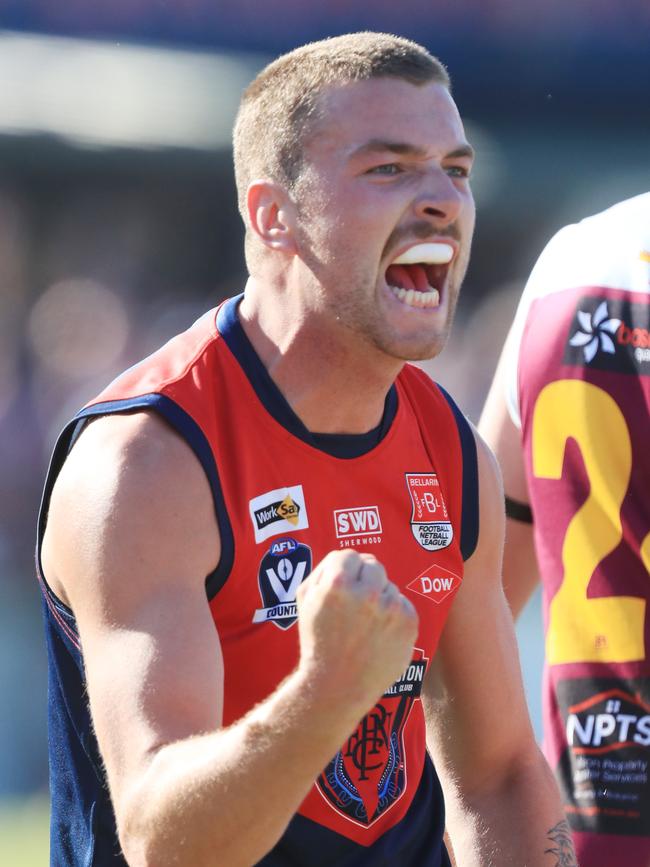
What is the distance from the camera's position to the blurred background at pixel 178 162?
8945 millimetres

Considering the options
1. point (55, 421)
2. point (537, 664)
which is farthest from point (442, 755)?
point (55, 421)

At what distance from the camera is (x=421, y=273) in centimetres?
268

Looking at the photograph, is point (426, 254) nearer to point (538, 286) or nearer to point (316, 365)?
point (316, 365)

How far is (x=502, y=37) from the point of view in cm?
1030

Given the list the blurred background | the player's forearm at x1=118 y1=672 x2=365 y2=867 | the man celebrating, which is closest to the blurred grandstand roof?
the blurred background

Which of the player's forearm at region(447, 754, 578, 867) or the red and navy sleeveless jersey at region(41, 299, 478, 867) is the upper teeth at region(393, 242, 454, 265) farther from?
the player's forearm at region(447, 754, 578, 867)

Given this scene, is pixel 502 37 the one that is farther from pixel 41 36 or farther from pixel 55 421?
pixel 55 421

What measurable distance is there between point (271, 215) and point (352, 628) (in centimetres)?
116

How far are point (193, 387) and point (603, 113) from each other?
8381 millimetres

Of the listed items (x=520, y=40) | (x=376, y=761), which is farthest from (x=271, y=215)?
(x=520, y=40)

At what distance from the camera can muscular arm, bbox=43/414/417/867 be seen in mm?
1878

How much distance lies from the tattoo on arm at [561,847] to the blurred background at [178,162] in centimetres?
505

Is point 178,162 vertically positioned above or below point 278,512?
above

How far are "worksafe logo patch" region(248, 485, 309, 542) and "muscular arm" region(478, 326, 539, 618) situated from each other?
1020mm
